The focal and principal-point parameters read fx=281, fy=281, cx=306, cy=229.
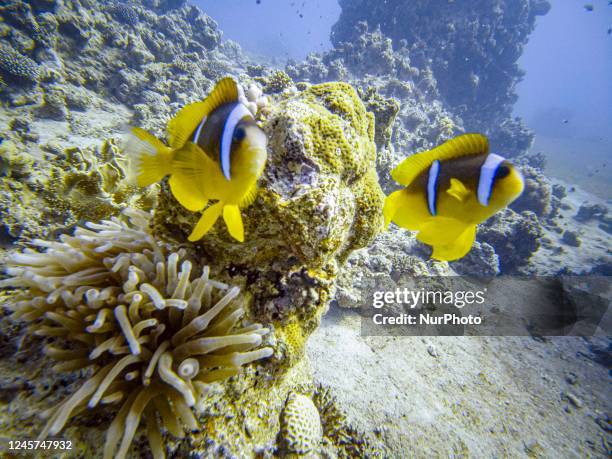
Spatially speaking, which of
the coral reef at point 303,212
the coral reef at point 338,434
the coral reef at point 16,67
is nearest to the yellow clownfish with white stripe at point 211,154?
the coral reef at point 303,212

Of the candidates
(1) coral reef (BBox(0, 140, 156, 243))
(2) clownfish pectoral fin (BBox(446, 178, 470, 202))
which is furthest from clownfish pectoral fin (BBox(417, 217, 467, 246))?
(1) coral reef (BBox(0, 140, 156, 243))

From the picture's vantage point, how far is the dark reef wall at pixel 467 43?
16734 mm

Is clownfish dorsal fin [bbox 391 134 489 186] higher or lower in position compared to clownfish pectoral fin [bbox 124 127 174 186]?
higher

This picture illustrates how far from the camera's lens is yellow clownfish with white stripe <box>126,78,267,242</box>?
1109mm

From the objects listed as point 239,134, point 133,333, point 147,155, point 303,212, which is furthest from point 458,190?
point 133,333

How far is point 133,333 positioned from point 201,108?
1.22 metres

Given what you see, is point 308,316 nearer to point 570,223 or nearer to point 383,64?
point 383,64

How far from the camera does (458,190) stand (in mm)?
1397

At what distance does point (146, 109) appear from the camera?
8609mm

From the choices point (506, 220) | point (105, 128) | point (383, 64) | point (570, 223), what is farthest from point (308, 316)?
point (570, 223)

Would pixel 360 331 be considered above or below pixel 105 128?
below

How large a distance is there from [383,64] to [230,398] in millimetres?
15651

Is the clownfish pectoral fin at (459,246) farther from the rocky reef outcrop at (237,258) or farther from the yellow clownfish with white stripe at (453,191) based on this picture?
the rocky reef outcrop at (237,258)

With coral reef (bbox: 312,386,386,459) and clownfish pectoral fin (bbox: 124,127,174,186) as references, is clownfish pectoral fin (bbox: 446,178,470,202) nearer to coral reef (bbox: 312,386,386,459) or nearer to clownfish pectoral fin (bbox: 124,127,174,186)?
clownfish pectoral fin (bbox: 124,127,174,186)
